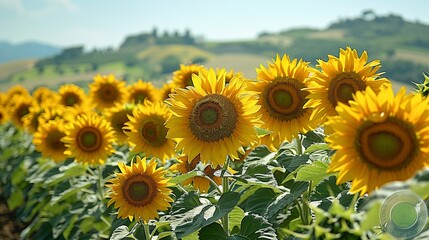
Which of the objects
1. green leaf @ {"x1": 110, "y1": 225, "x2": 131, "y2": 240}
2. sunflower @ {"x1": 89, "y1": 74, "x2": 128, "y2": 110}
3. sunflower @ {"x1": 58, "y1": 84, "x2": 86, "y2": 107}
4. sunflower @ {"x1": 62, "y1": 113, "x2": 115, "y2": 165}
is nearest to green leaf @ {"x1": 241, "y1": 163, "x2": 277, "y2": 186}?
green leaf @ {"x1": 110, "y1": 225, "x2": 131, "y2": 240}

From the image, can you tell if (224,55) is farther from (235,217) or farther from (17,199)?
(235,217)

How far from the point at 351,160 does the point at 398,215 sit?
37 cm

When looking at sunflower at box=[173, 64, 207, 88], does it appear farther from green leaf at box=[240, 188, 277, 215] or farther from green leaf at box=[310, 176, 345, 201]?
green leaf at box=[310, 176, 345, 201]

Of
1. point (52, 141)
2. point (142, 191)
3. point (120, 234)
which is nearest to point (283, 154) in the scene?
point (142, 191)

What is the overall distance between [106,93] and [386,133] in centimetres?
608

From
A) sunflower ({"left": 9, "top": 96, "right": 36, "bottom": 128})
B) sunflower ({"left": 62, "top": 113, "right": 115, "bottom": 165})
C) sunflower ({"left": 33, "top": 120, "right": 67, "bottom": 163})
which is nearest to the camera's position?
sunflower ({"left": 62, "top": 113, "right": 115, "bottom": 165})

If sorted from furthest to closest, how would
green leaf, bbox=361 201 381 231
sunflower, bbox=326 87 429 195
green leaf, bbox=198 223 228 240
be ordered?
green leaf, bbox=198 223 228 240
sunflower, bbox=326 87 429 195
green leaf, bbox=361 201 381 231

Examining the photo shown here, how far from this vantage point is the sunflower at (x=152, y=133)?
15.2 ft

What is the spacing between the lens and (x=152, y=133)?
4.66m

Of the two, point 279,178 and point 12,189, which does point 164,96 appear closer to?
point 279,178

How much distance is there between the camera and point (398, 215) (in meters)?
1.81

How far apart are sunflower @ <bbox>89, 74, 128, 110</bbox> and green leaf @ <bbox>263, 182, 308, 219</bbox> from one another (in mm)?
4805

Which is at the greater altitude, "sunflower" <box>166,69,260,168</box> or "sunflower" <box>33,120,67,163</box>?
"sunflower" <box>166,69,260,168</box>

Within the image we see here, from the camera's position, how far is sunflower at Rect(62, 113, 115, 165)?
528 cm
